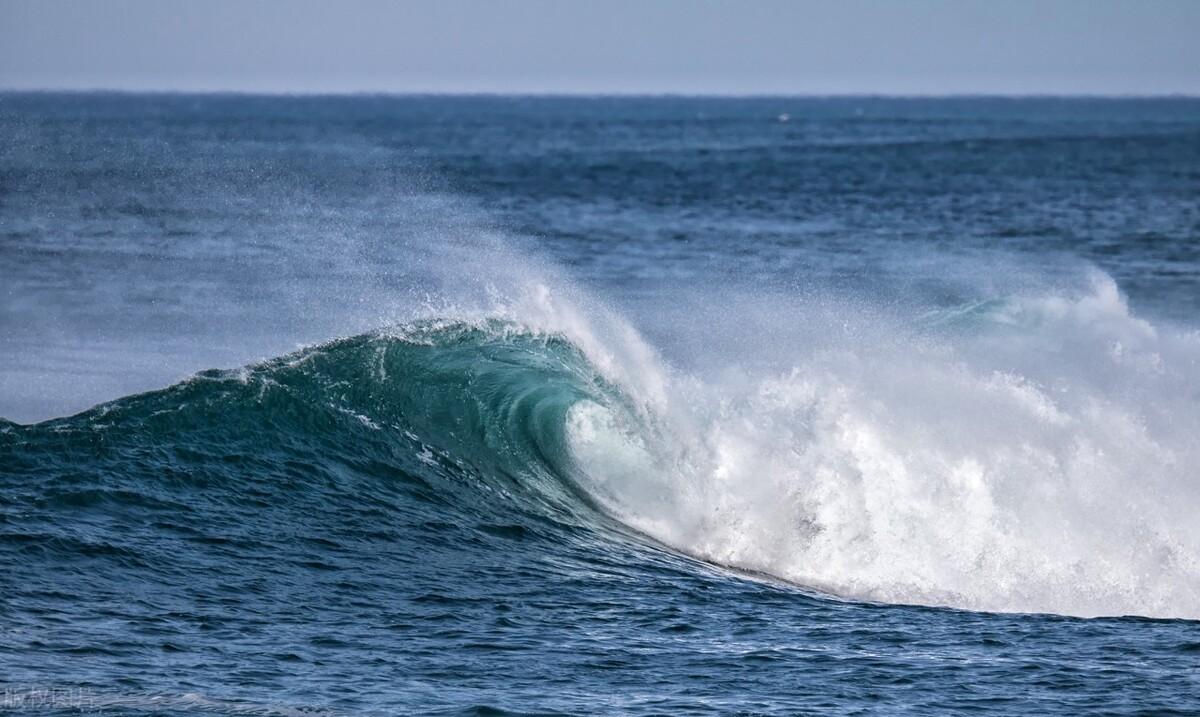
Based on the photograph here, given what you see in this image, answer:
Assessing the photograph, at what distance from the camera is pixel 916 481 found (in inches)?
546

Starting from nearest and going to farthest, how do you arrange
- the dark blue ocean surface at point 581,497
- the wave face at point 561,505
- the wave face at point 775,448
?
the dark blue ocean surface at point 581,497 < the wave face at point 561,505 < the wave face at point 775,448

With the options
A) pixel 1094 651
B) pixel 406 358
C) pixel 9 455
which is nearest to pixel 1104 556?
pixel 1094 651

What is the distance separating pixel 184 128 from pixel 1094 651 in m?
109

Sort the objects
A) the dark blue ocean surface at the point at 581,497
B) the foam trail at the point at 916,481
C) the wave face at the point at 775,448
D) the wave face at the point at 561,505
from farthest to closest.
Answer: the wave face at the point at 775,448 < the foam trail at the point at 916,481 < the wave face at the point at 561,505 < the dark blue ocean surface at the point at 581,497

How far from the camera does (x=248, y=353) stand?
20297mm

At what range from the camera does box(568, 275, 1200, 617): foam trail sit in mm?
12812

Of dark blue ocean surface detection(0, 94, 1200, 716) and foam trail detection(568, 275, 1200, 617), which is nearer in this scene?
dark blue ocean surface detection(0, 94, 1200, 716)

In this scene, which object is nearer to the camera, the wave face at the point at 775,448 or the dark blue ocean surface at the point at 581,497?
the dark blue ocean surface at the point at 581,497

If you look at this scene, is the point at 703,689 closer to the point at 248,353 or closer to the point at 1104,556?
the point at 1104,556

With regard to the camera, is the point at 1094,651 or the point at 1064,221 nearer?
the point at 1094,651

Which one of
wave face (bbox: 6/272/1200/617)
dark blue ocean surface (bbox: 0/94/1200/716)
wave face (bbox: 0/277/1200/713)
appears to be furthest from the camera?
wave face (bbox: 6/272/1200/617)

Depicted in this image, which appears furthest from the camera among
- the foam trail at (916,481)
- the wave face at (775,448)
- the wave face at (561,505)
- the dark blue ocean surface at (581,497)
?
the wave face at (775,448)

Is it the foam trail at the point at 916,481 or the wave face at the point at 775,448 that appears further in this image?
the wave face at the point at 775,448

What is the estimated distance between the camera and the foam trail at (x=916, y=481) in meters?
12.8
